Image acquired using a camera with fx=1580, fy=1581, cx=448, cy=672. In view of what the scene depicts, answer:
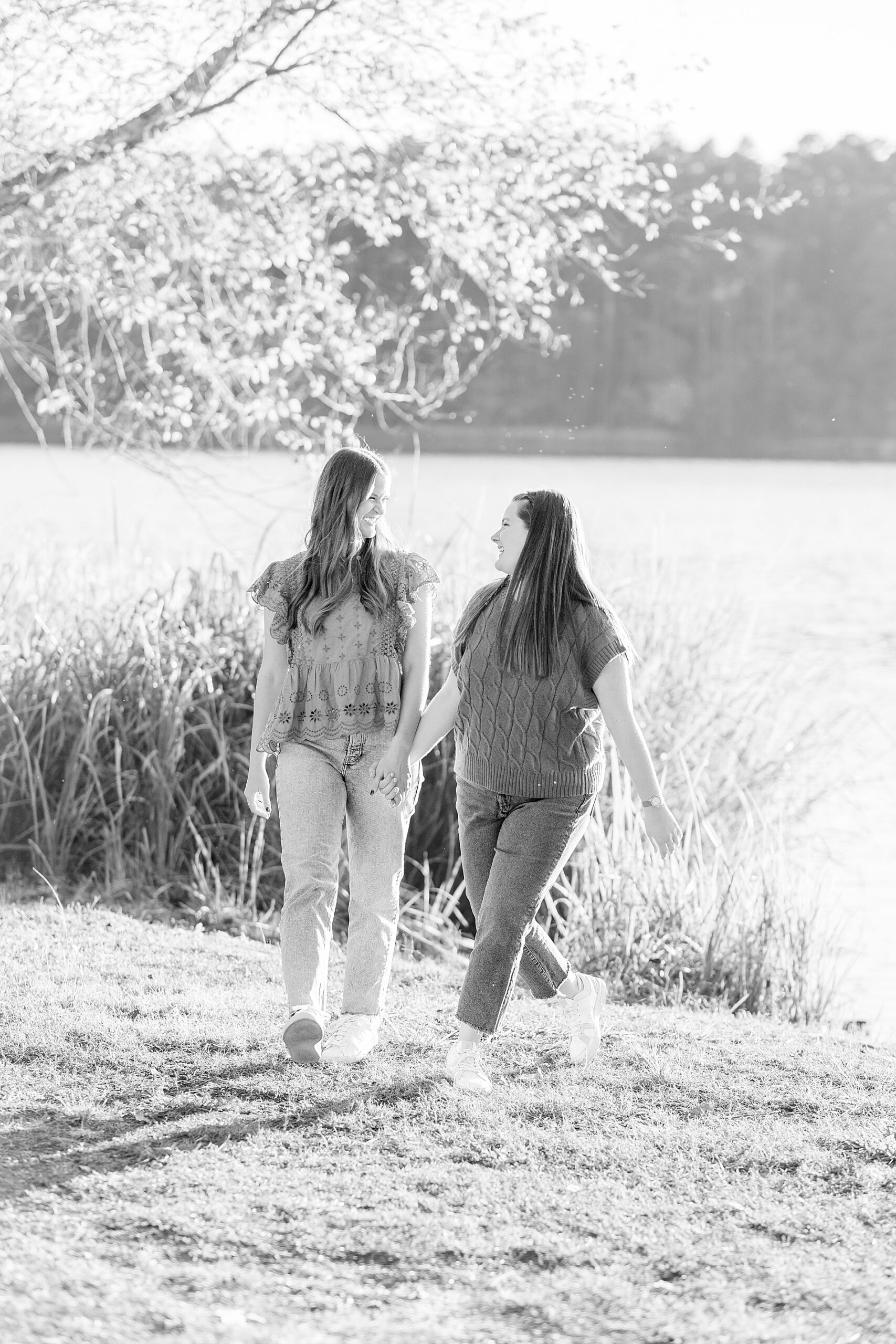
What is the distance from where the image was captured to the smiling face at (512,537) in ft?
13.5

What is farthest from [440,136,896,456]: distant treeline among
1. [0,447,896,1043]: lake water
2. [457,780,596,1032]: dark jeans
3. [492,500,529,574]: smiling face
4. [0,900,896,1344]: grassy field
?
[457,780,596,1032]: dark jeans

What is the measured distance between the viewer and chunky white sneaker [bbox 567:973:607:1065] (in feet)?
14.3

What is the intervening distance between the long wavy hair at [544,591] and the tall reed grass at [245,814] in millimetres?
2379

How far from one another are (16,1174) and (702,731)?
225 inches

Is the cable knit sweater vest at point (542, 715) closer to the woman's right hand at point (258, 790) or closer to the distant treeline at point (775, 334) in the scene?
the woman's right hand at point (258, 790)

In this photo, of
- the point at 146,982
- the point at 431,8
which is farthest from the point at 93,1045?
the point at 431,8

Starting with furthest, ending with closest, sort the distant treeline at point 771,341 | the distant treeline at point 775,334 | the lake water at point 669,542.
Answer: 1. the distant treeline at point 775,334
2. the distant treeline at point 771,341
3. the lake water at point 669,542

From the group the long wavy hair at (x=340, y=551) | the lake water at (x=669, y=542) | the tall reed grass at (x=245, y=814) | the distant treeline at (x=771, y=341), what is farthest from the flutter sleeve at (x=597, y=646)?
the distant treeline at (x=771, y=341)

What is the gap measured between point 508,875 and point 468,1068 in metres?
0.56

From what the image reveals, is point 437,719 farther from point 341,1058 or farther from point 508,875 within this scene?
point 341,1058

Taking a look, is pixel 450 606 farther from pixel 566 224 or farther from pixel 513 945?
pixel 513 945

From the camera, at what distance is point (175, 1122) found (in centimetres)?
389

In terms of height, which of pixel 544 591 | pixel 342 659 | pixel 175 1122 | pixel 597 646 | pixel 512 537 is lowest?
pixel 175 1122

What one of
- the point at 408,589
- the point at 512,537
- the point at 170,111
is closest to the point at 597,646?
the point at 512,537
